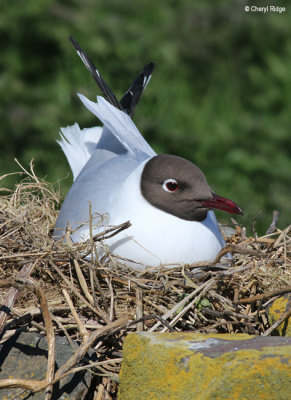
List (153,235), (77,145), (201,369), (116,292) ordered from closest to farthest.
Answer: (201,369), (116,292), (153,235), (77,145)

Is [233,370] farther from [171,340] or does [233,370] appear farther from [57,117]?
[57,117]

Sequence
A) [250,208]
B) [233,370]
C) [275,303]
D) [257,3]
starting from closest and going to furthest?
[233,370]
[275,303]
[250,208]
[257,3]

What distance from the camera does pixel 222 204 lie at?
2824 mm

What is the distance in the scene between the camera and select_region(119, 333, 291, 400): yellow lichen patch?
1.80 meters

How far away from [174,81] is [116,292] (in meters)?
4.08

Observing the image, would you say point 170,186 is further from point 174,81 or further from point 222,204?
point 174,81

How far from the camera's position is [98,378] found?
219 centimetres

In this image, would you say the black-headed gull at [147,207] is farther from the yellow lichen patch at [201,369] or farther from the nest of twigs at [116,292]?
the yellow lichen patch at [201,369]

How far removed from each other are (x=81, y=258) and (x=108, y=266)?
137mm

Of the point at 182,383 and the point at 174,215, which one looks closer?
the point at 182,383

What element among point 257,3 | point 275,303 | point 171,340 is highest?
point 257,3

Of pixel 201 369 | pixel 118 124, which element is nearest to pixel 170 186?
pixel 118 124

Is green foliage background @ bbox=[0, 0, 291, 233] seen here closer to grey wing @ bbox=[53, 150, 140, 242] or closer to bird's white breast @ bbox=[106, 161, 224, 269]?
grey wing @ bbox=[53, 150, 140, 242]

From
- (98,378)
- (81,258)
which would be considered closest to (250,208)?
(81,258)
